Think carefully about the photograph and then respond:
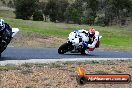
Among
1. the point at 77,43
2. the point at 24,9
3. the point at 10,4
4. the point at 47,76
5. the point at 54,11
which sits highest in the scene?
the point at 47,76

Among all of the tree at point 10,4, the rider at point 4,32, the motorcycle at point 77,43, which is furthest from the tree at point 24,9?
the rider at point 4,32

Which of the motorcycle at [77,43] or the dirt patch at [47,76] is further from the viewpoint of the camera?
the motorcycle at [77,43]

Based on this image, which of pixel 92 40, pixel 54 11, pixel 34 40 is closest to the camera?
pixel 92 40

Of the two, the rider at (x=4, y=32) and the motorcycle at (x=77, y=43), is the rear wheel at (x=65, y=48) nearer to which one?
the motorcycle at (x=77, y=43)

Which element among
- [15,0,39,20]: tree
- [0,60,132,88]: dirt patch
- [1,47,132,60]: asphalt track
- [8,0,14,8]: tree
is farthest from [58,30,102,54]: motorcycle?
[8,0,14,8]: tree

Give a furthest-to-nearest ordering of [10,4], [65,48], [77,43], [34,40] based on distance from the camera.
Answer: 1. [10,4]
2. [34,40]
3. [77,43]
4. [65,48]

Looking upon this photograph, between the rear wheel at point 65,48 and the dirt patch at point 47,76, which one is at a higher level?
the dirt patch at point 47,76

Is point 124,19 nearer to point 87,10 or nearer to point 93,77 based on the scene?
point 87,10

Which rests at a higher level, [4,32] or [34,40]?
[4,32]

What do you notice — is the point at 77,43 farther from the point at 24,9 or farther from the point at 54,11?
the point at 54,11

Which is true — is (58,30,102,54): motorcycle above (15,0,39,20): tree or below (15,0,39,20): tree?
above

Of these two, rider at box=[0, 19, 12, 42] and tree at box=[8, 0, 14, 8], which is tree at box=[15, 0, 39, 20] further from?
rider at box=[0, 19, 12, 42]

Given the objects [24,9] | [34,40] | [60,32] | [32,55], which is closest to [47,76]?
[32,55]

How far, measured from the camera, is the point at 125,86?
11211 millimetres
